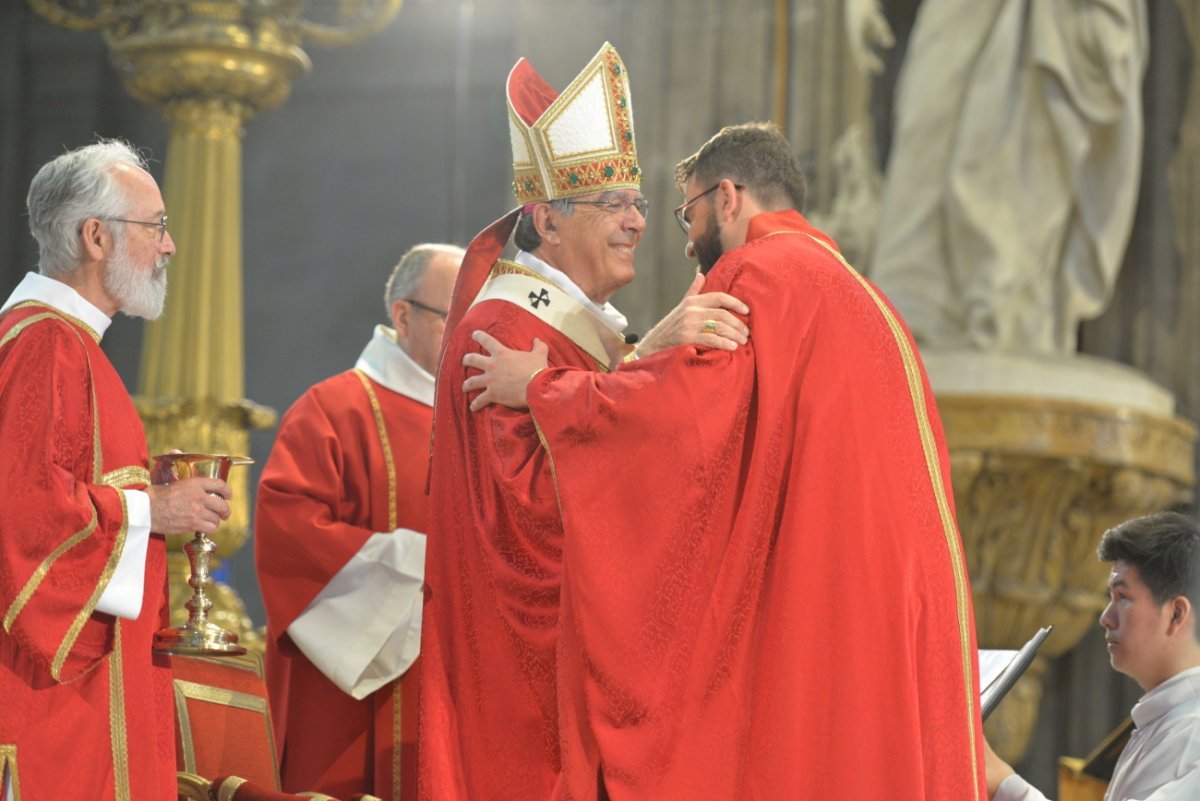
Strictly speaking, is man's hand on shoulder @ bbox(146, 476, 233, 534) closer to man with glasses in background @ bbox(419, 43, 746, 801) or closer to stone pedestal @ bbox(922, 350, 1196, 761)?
man with glasses in background @ bbox(419, 43, 746, 801)

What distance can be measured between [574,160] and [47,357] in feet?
3.75

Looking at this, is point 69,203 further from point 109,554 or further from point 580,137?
point 580,137

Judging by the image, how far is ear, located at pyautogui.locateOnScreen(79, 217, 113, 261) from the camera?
12.3ft

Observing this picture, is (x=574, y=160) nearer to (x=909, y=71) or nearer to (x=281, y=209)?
(x=909, y=71)

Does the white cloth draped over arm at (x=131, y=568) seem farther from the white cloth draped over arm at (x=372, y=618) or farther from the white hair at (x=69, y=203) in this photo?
the white cloth draped over arm at (x=372, y=618)

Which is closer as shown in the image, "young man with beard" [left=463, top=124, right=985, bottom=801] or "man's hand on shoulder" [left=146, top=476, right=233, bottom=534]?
"young man with beard" [left=463, top=124, right=985, bottom=801]

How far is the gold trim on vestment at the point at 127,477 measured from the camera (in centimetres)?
369

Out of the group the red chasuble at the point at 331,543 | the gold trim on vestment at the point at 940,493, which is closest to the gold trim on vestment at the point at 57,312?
the red chasuble at the point at 331,543

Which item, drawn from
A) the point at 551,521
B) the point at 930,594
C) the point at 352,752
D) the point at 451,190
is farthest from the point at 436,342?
the point at 451,190

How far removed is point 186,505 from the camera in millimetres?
3619

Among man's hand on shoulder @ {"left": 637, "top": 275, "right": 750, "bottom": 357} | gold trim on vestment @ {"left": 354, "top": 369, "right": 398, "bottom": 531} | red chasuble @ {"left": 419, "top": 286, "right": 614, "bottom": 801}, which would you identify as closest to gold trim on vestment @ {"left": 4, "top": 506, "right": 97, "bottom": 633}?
red chasuble @ {"left": 419, "top": 286, "right": 614, "bottom": 801}

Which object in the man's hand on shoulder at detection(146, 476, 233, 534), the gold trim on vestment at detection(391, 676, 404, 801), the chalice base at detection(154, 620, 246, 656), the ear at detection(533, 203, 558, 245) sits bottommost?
the gold trim on vestment at detection(391, 676, 404, 801)

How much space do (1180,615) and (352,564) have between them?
1934mm

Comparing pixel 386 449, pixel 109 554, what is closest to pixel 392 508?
pixel 386 449
